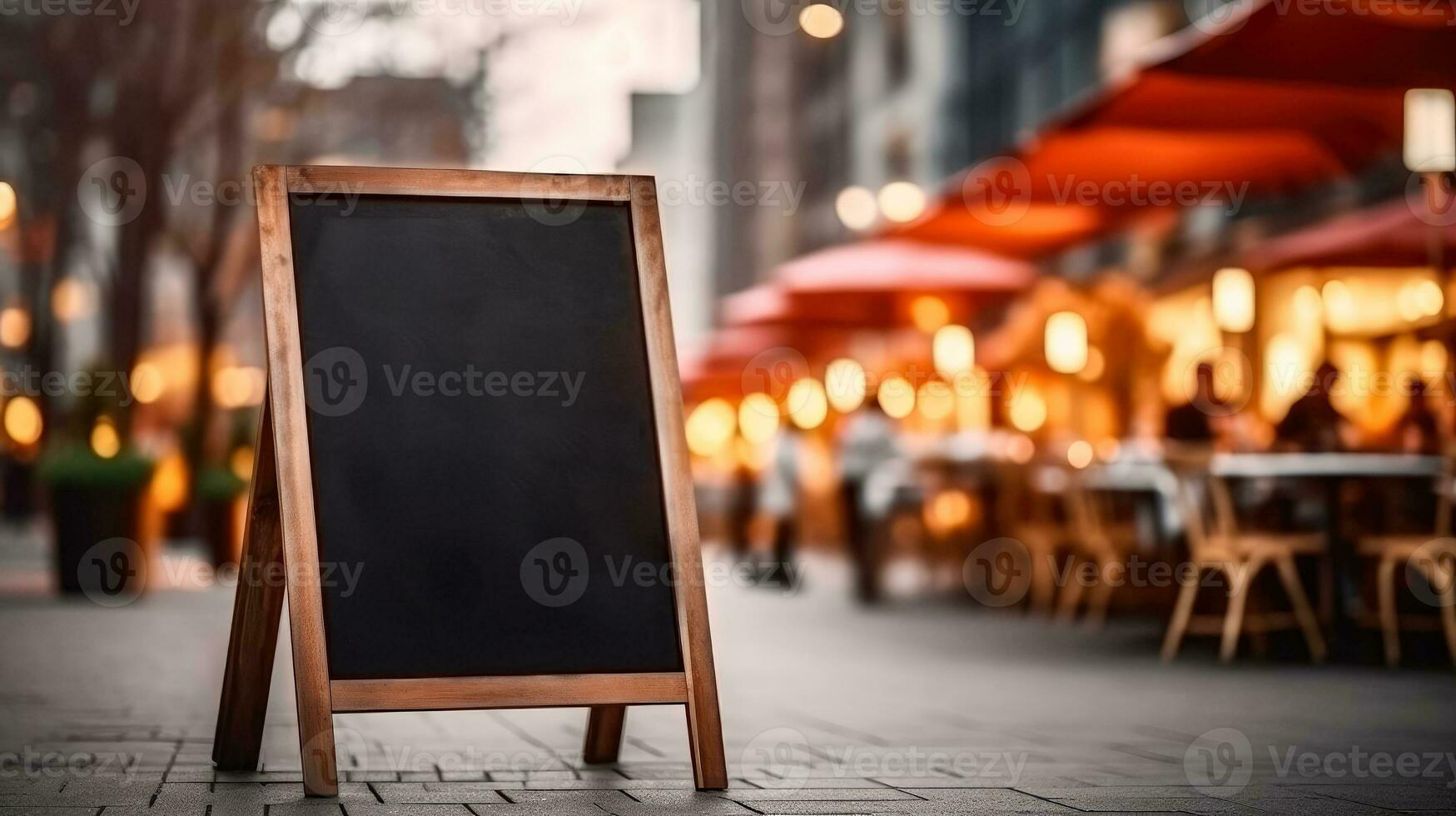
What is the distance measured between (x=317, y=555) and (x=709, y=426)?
52909mm

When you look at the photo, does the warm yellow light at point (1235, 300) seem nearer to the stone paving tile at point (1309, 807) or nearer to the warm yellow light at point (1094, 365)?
the warm yellow light at point (1094, 365)

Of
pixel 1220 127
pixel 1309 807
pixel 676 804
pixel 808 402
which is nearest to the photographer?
pixel 676 804

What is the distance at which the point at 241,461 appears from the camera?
19.2m

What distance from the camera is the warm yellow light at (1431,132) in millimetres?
12109

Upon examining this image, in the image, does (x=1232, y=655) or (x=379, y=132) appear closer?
(x=1232, y=655)

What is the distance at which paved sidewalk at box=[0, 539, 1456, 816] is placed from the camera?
504 cm

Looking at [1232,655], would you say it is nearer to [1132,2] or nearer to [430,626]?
[430,626]

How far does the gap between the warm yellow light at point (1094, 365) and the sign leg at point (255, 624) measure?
1655 cm

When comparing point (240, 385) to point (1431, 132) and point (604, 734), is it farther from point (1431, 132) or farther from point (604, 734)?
point (604, 734)

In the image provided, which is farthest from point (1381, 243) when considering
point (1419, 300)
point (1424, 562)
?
→ point (1424, 562)

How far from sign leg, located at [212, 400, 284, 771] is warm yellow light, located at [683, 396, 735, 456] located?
154ft

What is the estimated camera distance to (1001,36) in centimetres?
3284

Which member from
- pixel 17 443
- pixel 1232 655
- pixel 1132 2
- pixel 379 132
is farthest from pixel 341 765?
pixel 17 443

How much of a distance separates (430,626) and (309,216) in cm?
120
